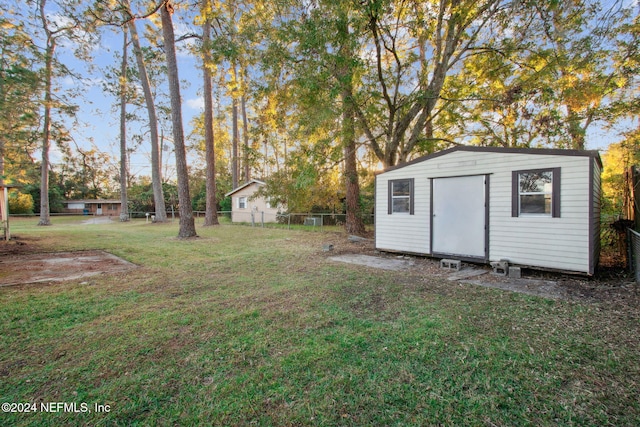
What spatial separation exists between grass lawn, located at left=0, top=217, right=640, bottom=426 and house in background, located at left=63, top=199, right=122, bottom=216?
44.1 meters

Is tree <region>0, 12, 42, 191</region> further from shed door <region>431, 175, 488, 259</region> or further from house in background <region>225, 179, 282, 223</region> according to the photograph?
house in background <region>225, 179, 282, 223</region>

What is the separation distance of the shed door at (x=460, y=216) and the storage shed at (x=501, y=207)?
2cm

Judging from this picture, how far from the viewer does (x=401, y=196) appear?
7.69m

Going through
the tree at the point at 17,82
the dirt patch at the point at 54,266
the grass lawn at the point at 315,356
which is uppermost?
the tree at the point at 17,82

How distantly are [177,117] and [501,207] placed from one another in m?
10.7

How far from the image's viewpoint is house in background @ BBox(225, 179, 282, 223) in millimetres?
20255

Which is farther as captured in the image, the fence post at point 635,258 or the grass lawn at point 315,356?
the fence post at point 635,258

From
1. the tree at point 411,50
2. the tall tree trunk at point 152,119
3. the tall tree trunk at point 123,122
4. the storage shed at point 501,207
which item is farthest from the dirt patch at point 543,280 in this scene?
Result: the tall tree trunk at point 123,122

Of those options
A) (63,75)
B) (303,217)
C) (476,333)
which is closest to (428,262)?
(476,333)

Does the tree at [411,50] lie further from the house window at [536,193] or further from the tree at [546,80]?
the house window at [536,193]

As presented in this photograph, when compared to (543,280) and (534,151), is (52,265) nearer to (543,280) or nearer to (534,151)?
(543,280)

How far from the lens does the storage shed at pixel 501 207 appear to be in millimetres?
5125

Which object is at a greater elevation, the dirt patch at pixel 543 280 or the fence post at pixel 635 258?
the fence post at pixel 635 258

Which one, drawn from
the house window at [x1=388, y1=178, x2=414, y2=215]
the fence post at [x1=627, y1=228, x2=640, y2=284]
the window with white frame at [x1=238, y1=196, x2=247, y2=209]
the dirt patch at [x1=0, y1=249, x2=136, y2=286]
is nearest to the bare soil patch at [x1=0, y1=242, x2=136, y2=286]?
the dirt patch at [x1=0, y1=249, x2=136, y2=286]
